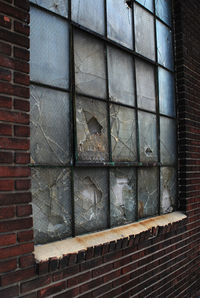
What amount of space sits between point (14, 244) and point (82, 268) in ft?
2.09

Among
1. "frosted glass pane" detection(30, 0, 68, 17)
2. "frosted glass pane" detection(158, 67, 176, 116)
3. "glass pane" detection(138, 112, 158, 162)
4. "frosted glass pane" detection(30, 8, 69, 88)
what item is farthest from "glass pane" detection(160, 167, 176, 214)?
"frosted glass pane" detection(30, 0, 68, 17)

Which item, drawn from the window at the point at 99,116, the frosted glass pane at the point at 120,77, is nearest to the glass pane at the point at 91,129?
the window at the point at 99,116

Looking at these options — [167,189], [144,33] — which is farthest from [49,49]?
[167,189]

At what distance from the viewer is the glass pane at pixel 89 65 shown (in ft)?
7.25

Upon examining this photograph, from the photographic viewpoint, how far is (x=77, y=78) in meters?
2.18

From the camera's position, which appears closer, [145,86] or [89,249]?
[89,249]

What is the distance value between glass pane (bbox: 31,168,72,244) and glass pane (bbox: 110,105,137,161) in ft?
2.08

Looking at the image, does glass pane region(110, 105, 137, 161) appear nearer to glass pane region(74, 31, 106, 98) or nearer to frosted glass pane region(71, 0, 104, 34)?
glass pane region(74, 31, 106, 98)

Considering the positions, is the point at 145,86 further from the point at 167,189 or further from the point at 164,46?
the point at 167,189

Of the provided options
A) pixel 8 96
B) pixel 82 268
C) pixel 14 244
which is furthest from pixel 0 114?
pixel 82 268

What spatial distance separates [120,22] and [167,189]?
1.90 metres

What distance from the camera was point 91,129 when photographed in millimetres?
2273

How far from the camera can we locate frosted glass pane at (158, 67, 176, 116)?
318 centimetres

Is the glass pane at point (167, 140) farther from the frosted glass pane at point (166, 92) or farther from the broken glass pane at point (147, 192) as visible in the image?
the broken glass pane at point (147, 192)
